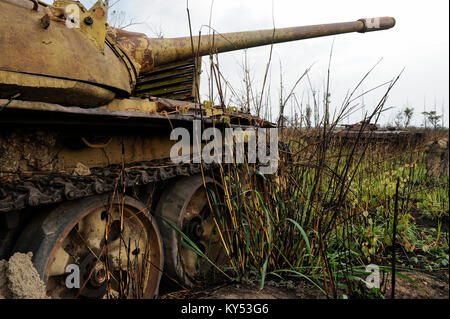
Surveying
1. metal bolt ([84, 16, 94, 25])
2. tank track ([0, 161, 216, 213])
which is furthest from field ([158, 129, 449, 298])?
metal bolt ([84, 16, 94, 25])

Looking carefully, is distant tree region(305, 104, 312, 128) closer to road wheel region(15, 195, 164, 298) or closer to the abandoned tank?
the abandoned tank

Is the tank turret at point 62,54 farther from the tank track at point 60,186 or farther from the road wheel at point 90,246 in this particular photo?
the road wheel at point 90,246

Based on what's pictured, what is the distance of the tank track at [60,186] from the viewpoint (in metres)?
1.56

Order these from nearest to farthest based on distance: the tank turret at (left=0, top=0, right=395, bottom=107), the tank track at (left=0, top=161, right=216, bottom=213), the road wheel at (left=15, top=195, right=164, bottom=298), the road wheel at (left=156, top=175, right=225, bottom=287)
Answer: the tank track at (left=0, top=161, right=216, bottom=213) → the road wheel at (left=15, top=195, right=164, bottom=298) → the tank turret at (left=0, top=0, right=395, bottom=107) → the road wheel at (left=156, top=175, right=225, bottom=287)

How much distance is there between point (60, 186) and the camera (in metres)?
1.81

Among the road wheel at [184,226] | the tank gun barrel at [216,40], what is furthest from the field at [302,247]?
the tank gun barrel at [216,40]

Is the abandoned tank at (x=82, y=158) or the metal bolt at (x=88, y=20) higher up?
the metal bolt at (x=88, y=20)

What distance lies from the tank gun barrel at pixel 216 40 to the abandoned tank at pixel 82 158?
44 cm

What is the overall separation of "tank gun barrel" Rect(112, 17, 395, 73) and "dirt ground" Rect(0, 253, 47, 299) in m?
2.05

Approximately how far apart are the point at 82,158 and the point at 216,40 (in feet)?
8.06

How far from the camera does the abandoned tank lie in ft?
5.75

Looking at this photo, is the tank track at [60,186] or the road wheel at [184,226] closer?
the tank track at [60,186]

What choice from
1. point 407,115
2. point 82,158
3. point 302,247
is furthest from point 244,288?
point 407,115
